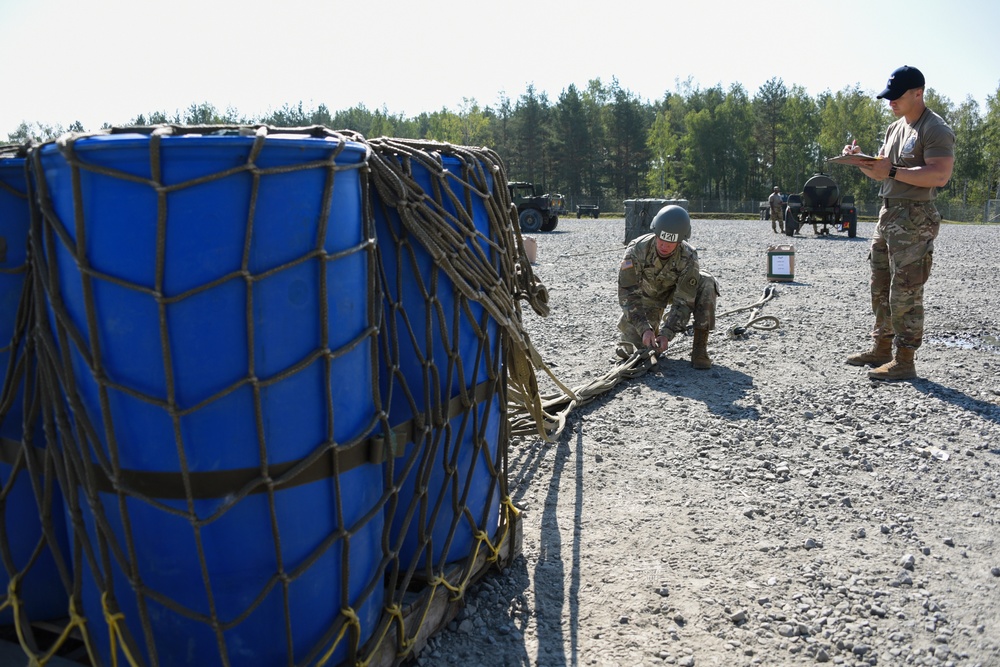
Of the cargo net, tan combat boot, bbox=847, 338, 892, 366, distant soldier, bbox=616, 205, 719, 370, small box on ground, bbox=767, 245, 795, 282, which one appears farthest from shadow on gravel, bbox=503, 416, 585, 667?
small box on ground, bbox=767, 245, 795, 282

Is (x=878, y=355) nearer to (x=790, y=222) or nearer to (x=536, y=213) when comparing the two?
(x=790, y=222)

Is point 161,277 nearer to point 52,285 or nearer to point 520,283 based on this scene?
point 52,285

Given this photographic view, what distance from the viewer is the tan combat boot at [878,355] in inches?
221

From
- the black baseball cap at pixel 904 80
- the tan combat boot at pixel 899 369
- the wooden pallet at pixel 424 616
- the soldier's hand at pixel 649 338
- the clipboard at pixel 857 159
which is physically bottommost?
the wooden pallet at pixel 424 616

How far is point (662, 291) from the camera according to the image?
596 cm

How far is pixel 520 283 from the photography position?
300 cm

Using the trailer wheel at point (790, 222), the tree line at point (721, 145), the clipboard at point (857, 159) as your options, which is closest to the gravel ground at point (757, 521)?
the clipboard at point (857, 159)

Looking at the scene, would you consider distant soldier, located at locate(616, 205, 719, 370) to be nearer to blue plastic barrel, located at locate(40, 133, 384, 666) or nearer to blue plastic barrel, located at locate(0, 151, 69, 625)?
blue plastic barrel, located at locate(40, 133, 384, 666)

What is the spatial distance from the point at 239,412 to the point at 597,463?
8.23 ft

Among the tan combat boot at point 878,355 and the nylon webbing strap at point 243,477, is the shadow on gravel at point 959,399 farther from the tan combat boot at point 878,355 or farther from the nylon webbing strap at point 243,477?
the nylon webbing strap at point 243,477

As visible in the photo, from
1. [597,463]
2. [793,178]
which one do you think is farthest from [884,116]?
[597,463]

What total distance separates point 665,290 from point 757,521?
288 cm

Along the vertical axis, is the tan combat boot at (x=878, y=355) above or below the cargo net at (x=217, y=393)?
below

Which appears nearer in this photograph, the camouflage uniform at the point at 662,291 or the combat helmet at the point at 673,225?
the combat helmet at the point at 673,225
